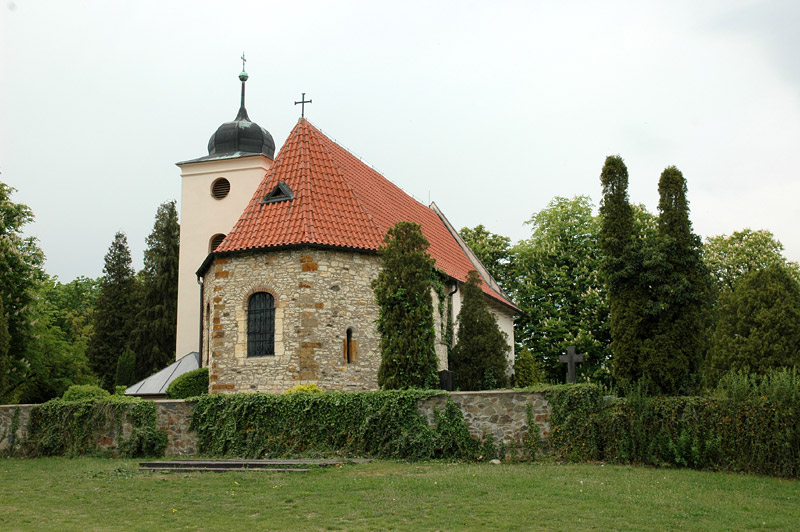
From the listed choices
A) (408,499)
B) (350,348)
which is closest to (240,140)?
(350,348)

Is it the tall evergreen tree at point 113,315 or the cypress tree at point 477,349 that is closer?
the cypress tree at point 477,349

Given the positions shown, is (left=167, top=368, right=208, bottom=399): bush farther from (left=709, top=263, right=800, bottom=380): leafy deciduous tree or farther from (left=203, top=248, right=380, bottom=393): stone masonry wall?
(left=709, top=263, right=800, bottom=380): leafy deciduous tree

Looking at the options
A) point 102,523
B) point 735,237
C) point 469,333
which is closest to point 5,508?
point 102,523

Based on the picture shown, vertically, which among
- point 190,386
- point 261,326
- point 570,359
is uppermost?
point 261,326

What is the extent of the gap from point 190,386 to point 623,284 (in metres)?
12.2

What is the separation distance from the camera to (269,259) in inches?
804

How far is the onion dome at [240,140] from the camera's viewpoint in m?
30.6

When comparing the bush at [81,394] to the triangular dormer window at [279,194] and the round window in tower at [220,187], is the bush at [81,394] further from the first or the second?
the round window in tower at [220,187]

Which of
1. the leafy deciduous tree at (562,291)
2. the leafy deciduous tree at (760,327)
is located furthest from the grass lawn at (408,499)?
the leafy deciduous tree at (562,291)

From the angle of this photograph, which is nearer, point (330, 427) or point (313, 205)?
point (330, 427)

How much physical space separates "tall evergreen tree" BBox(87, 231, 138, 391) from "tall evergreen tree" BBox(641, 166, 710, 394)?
35.4m

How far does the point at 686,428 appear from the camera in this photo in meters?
12.7

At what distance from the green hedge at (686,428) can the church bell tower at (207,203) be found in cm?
1860

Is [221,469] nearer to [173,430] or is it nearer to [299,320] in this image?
[173,430]
